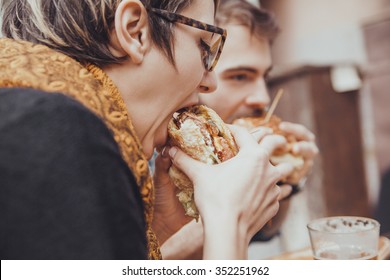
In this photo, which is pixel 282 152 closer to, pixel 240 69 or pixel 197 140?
pixel 240 69

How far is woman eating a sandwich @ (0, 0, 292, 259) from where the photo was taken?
0.75 metres

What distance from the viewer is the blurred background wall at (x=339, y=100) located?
373 centimetres

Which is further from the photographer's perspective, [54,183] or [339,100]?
[339,100]

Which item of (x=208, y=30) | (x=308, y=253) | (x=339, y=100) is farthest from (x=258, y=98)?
(x=339, y=100)

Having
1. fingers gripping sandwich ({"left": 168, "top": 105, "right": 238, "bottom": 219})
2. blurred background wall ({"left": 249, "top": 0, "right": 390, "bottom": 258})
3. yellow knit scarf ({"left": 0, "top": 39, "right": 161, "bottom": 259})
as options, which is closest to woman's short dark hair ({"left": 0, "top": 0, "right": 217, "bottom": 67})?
yellow knit scarf ({"left": 0, "top": 39, "right": 161, "bottom": 259})

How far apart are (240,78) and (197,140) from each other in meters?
1.14

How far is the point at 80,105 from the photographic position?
2.68 ft

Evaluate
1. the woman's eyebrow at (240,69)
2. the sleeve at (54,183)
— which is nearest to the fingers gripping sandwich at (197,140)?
the sleeve at (54,183)

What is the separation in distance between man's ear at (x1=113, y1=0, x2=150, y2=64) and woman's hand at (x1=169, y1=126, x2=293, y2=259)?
0.34 meters

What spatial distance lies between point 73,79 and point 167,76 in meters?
0.30

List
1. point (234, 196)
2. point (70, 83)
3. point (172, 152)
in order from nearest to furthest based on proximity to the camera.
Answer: point (70, 83)
point (234, 196)
point (172, 152)

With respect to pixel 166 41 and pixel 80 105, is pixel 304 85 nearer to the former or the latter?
pixel 166 41

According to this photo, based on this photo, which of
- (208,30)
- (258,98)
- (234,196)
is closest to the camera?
(234,196)

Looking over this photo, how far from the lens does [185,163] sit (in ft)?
4.00
